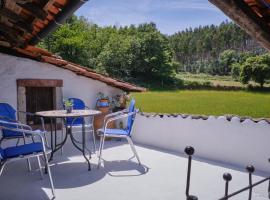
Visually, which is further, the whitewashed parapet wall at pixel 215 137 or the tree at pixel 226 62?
the tree at pixel 226 62

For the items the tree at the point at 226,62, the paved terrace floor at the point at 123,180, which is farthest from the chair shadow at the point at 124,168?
the tree at the point at 226,62

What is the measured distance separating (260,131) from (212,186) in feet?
4.09

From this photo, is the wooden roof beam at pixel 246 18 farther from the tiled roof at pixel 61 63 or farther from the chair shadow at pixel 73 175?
the tiled roof at pixel 61 63

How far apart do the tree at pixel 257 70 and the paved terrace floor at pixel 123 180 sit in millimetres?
34167

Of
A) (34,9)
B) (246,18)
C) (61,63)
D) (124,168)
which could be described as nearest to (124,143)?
(124,168)

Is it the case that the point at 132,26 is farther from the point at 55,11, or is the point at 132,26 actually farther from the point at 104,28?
the point at 55,11

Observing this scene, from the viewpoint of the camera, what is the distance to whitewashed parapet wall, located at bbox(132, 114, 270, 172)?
4430 millimetres

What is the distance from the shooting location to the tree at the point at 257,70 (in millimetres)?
36656

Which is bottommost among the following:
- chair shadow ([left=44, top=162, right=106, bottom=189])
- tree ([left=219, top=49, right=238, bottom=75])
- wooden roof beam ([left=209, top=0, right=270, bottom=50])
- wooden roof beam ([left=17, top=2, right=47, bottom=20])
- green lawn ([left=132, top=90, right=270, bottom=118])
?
green lawn ([left=132, top=90, right=270, bottom=118])

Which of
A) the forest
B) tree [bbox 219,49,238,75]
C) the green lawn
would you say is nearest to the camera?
the green lawn

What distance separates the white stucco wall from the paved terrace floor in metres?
1.47

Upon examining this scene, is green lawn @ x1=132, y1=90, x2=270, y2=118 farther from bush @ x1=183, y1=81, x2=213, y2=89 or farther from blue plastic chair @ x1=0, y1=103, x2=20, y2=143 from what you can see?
bush @ x1=183, y1=81, x2=213, y2=89

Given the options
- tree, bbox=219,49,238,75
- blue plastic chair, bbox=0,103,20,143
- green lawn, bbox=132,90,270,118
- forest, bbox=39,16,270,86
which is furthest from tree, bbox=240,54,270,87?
blue plastic chair, bbox=0,103,20,143

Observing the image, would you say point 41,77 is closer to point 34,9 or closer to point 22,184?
point 22,184
